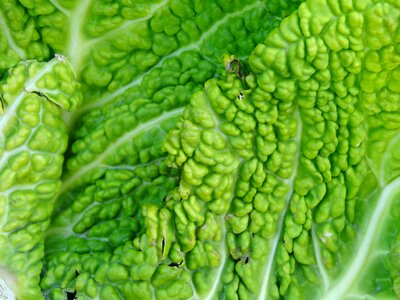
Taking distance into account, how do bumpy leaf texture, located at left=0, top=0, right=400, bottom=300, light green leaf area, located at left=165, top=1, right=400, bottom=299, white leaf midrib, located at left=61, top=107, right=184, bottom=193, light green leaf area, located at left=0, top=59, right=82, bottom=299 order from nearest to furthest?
light green leaf area, located at left=165, top=1, right=400, bottom=299, bumpy leaf texture, located at left=0, top=0, right=400, bottom=300, light green leaf area, located at left=0, top=59, right=82, bottom=299, white leaf midrib, located at left=61, top=107, right=184, bottom=193

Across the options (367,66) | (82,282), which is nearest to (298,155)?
(367,66)

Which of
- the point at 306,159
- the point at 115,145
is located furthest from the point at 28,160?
the point at 306,159

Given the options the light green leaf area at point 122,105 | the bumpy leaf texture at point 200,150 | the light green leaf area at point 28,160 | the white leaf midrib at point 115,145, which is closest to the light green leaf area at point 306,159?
the bumpy leaf texture at point 200,150

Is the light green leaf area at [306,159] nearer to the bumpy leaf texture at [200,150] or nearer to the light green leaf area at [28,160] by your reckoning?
the bumpy leaf texture at [200,150]

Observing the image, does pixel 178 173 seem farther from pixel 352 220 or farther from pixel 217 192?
pixel 352 220

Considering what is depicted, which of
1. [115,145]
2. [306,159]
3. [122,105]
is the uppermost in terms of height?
[122,105]

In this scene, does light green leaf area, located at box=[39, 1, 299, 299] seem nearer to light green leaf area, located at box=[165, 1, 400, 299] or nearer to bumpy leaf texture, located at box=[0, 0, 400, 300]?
bumpy leaf texture, located at box=[0, 0, 400, 300]

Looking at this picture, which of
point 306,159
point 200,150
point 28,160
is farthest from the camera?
point 28,160

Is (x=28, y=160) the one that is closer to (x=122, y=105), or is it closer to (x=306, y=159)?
(x=122, y=105)

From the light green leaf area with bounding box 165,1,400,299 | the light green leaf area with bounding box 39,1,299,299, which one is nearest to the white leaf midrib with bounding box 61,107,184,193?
the light green leaf area with bounding box 39,1,299,299
